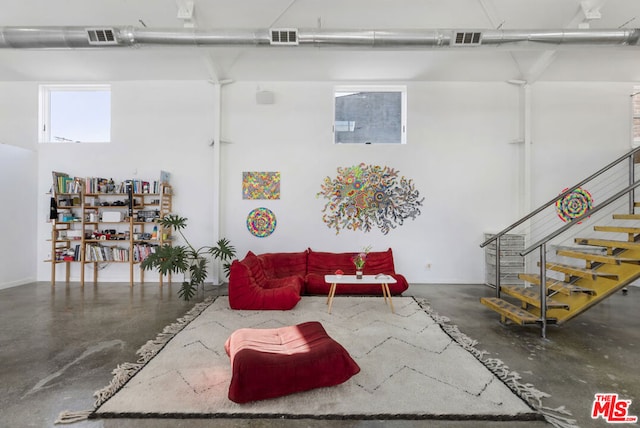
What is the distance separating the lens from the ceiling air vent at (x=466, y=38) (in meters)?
3.84

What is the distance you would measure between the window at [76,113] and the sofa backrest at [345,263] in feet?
16.0

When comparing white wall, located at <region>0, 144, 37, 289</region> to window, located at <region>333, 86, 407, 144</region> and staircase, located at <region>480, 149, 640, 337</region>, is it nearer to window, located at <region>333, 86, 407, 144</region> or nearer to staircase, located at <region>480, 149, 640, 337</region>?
window, located at <region>333, 86, 407, 144</region>

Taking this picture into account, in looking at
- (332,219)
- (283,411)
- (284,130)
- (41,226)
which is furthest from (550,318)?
(41,226)

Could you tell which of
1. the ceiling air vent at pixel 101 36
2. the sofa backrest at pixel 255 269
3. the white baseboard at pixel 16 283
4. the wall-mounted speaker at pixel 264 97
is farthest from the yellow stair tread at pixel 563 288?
the white baseboard at pixel 16 283

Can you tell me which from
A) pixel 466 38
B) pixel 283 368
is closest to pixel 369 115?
pixel 466 38

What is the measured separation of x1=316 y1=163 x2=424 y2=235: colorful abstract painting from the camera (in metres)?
5.76

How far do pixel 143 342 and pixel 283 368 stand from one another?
1.91 meters

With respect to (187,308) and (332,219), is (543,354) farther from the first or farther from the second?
(187,308)

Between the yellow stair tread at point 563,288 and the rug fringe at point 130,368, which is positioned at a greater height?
the yellow stair tread at point 563,288

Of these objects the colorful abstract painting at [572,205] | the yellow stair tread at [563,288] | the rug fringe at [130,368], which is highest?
the colorful abstract painting at [572,205]

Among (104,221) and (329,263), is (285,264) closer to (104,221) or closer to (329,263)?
(329,263)

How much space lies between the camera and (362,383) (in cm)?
225

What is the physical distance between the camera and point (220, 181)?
18.9ft

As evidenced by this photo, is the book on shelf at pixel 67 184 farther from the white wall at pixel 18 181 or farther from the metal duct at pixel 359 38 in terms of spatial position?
the metal duct at pixel 359 38
